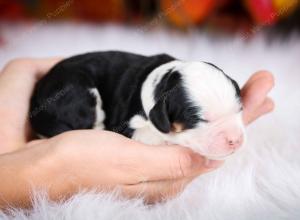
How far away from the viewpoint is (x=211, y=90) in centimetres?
167

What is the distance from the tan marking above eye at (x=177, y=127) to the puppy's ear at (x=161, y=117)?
31 mm

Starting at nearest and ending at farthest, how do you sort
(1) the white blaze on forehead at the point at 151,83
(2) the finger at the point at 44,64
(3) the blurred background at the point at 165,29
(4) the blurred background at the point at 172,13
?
(1) the white blaze on forehead at the point at 151,83 < (2) the finger at the point at 44,64 < (3) the blurred background at the point at 165,29 < (4) the blurred background at the point at 172,13

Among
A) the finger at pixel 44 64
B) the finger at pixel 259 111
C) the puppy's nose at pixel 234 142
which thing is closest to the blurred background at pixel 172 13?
the finger at pixel 44 64

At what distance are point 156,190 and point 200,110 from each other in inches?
12.8

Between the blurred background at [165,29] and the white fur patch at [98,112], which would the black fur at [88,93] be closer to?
the white fur patch at [98,112]

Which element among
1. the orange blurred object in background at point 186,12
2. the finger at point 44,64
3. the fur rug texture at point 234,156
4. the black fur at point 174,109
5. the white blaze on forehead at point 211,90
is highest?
the white blaze on forehead at point 211,90

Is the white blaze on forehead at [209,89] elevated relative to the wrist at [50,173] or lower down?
elevated

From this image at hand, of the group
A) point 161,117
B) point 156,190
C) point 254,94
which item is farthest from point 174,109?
point 254,94

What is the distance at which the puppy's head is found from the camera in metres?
1.67

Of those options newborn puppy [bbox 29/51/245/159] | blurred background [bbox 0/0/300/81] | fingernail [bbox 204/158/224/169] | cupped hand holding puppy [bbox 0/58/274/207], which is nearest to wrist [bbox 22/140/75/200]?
cupped hand holding puppy [bbox 0/58/274/207]

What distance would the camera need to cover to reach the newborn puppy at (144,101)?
5.50 feet

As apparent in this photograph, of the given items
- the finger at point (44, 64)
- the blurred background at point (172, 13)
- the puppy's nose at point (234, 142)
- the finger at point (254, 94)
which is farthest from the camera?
the blurred background at point (172, 13)

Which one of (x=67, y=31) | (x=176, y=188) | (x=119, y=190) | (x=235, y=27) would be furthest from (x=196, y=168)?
(x=67, y=31)

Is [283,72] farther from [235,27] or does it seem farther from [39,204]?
[39,204]
